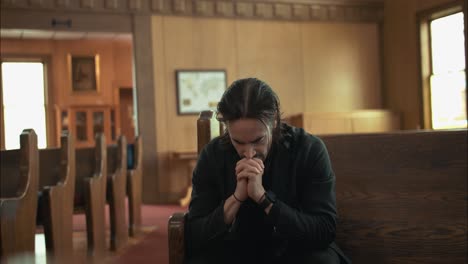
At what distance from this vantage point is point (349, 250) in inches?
78.6

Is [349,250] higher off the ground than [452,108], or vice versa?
[452,108]

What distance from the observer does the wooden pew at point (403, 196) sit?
6.20ft

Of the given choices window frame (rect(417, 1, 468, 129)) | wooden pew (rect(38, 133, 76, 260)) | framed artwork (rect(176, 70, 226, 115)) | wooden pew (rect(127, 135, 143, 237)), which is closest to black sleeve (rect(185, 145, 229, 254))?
wooden pew (rect(38, 133, 76, 260))

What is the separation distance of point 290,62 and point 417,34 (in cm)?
200

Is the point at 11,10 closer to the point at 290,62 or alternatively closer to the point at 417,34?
the point at 290,62

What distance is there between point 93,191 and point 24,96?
7374 millimetres

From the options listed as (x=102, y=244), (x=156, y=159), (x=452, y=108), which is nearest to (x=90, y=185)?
(x=102, y=244)

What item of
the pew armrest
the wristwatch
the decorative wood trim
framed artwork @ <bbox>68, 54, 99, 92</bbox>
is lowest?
the pew armrest

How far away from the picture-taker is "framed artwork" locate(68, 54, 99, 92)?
429 inches

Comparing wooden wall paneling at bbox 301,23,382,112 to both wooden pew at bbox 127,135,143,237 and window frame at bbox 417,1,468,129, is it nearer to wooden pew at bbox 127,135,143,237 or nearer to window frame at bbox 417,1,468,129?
window frame at bbox 417,1,468,129

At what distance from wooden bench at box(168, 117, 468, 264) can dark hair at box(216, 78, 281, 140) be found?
1.33ft

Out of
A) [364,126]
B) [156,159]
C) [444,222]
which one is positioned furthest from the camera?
[364,126]

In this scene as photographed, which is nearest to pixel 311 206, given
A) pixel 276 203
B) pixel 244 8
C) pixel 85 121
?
pixel 276 203

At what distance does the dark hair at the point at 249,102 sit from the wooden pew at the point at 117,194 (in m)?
3.34
